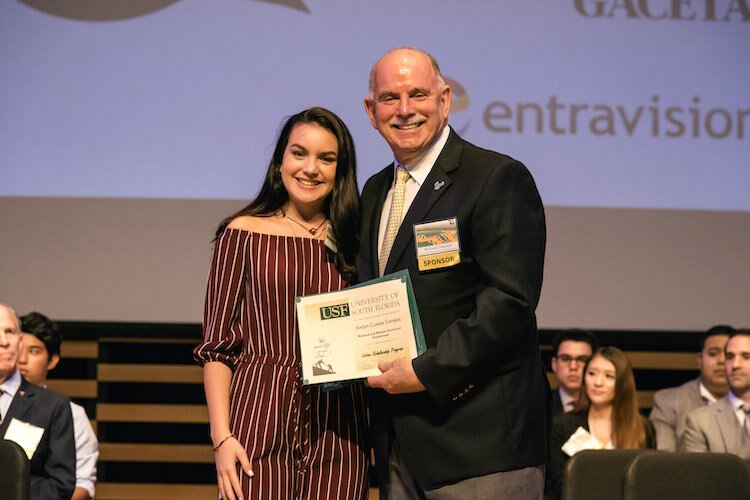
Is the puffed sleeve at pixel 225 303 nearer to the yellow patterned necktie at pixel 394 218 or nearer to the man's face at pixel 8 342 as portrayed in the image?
the yellow patterned necktie at pixel 394 218

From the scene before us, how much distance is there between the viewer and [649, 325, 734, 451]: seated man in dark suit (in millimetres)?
5441

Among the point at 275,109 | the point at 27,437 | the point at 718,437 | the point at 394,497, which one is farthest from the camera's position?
the point at 275,109

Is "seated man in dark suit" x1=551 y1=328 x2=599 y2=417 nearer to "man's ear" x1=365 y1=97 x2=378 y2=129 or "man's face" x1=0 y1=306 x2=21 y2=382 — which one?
"man's face" x1=0 y1=306 x2=21 y2=382

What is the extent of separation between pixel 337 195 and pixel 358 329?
444mm

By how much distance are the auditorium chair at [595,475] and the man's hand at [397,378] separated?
0.75 metres

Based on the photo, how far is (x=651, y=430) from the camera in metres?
5.07

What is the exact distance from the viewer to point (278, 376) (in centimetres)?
250

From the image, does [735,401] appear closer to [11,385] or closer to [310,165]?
[310,165]

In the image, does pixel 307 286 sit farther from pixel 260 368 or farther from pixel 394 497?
pixel 394 497

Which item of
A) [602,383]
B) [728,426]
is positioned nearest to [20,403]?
[602,383]

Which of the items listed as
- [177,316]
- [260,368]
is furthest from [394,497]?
[177,316]

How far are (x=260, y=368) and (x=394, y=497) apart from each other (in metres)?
0.46

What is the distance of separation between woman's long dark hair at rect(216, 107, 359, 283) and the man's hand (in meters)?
0.36

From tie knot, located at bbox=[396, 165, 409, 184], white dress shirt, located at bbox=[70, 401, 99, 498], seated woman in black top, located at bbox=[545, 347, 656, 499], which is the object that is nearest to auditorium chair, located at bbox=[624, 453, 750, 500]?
tie knot, located at bbox=[396, 165, 409, 184]
